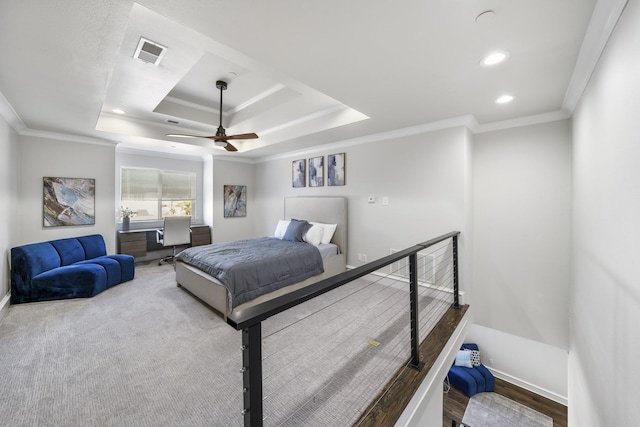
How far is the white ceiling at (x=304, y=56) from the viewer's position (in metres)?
1.49

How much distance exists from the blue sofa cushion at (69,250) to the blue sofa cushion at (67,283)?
1.02 feet

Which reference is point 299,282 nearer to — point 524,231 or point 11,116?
point 524,231

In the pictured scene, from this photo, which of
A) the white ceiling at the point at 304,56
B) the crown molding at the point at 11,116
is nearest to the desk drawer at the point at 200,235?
the white ceiling at the point at 304,56

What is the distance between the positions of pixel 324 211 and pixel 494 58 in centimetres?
335

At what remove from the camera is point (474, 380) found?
11.8 feet

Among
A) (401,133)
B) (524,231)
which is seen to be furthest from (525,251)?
(401,133)

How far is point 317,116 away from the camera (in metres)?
4.11

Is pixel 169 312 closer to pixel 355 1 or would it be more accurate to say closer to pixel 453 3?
pixel 355 1

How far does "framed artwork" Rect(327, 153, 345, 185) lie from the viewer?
15.1 ft

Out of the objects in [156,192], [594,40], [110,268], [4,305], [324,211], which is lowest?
[4,305]

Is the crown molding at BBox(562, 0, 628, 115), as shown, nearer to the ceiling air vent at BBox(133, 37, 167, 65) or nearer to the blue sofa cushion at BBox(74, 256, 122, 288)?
the ceiling air vent at BBox(133, 37, 167, 65)

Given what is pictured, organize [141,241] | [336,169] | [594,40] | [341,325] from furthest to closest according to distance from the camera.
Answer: [141,241], [336,169], [341,325], [594,40]

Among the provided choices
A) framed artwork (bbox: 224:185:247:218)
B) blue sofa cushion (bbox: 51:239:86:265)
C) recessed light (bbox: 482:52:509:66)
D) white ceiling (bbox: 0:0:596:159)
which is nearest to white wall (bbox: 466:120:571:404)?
white ceiling (bbox: 0:0:596:159)

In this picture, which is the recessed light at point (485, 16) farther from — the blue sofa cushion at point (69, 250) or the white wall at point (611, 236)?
the blue sofa cushion at point (69, 250)
